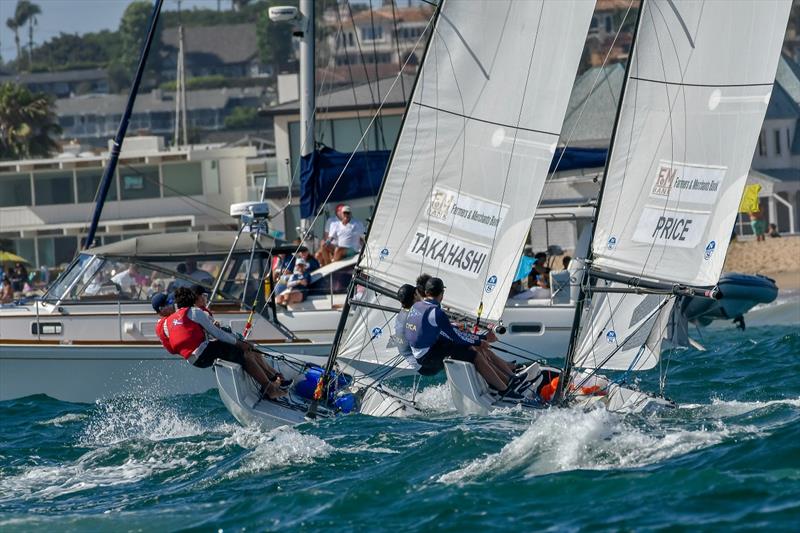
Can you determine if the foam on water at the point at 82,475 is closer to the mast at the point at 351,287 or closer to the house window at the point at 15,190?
the mast at the point at 351,287

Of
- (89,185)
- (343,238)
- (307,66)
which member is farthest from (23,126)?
(343,238)

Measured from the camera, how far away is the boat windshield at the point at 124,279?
17.8m

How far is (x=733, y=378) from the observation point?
55.1 feet

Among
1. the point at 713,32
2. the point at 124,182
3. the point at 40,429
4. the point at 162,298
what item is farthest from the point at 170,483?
the point at 124,182

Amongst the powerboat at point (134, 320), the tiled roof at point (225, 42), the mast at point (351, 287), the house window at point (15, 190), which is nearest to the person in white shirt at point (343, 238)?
the powerboat at point (134, 320)

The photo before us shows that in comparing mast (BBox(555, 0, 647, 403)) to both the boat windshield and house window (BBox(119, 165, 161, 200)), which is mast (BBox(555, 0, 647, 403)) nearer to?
the boat windshield

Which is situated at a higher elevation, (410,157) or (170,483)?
(410,157)

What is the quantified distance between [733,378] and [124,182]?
105 ft

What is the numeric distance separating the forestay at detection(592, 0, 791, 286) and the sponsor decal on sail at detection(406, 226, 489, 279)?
59.0 inches

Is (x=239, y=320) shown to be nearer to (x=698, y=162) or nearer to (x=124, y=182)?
(x=698, y=162)

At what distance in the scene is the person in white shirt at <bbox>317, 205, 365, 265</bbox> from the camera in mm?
19781

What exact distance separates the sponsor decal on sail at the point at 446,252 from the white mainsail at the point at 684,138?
1.34 meters

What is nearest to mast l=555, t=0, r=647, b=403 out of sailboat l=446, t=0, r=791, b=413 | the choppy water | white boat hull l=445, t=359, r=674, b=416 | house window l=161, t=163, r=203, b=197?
sailboat l=446, t=0, r=791, b=413

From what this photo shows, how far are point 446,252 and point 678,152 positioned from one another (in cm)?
253
